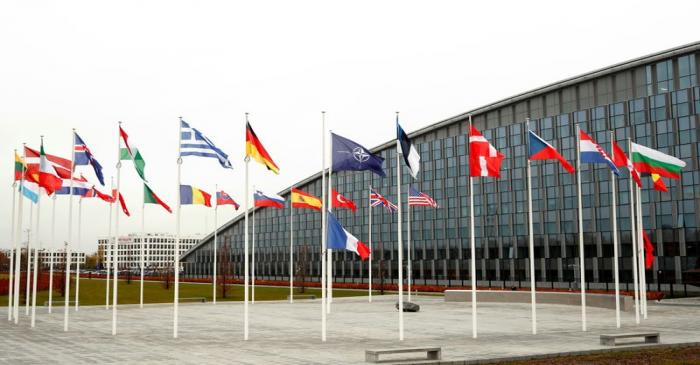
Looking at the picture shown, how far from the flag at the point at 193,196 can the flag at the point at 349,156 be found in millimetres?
15490

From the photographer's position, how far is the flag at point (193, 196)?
4019 centimetres

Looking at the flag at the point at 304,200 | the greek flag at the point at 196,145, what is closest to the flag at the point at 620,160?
the flag at the point at 304,200

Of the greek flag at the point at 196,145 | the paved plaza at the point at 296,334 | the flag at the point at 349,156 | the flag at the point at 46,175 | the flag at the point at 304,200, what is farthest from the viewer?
the flag at the point at 304,200

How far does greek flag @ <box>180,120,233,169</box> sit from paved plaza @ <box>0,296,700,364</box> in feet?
24.0

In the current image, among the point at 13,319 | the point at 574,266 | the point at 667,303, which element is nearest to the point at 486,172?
the point at 13,319

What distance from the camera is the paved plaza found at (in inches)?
886

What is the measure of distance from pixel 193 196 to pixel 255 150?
14675 mm

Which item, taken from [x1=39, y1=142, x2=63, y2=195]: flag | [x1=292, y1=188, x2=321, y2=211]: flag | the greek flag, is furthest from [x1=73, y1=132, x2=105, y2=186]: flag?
[x1=292, y1=188, x2=321, y2=211]: flag

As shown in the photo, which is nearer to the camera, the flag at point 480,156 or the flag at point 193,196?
the flag at point 480,156

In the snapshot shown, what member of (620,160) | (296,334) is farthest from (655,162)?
(296,334)

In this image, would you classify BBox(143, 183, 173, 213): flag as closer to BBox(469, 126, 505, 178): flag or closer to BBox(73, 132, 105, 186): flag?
BBox(73, 132, 105, 186): flag

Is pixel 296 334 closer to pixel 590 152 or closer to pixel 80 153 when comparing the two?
pixel 80 153

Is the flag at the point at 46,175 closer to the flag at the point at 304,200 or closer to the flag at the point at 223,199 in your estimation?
the flag at the point at 304,200

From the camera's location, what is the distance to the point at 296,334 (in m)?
30.4
